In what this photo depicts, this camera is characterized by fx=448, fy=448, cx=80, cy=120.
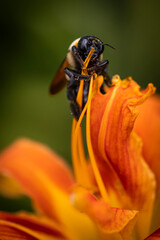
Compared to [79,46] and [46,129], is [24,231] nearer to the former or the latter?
[79,46]

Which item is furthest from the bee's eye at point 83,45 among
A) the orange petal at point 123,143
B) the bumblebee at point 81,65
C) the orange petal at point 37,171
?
the orange petal at point 37,171

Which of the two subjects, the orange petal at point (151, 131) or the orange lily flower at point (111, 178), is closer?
the orange lily flower at point (111, 178)

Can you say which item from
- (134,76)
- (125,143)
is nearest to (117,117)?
(125,143)

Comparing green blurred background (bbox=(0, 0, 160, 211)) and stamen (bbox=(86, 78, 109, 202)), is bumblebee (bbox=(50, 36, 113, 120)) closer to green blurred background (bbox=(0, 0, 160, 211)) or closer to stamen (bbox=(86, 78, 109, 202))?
stamen (bbox=(86, 78, 109, 202))

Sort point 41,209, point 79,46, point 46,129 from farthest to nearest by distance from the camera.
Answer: point 46,129 → point 41,209 → point 79,46

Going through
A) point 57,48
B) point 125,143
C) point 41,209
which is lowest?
point 41,209

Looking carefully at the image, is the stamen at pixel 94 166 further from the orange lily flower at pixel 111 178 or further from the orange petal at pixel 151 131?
the orange petal at pixel 151 131

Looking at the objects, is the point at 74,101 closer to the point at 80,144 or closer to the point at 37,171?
the point at 80,144

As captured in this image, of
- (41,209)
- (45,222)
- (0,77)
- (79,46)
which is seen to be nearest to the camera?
(79,46)
